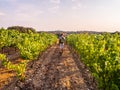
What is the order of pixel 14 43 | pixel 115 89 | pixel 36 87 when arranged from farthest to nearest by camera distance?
1. pixel 14 43
2. pixel 36 87
3. pixel 115 89

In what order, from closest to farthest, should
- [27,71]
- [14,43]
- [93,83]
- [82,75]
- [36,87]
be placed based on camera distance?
[36,87]
[93,83]
[82,75]
[27,71]
[14,43]

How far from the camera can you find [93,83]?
12.9 metres

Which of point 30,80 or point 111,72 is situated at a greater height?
point 111,72

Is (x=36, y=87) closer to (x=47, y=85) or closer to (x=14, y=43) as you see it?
(x=47, y=85)

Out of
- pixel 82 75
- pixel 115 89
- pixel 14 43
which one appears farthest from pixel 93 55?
pixel 14 43

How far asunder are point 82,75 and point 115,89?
6.18 meters

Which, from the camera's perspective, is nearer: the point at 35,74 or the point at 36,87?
the point at 36,87

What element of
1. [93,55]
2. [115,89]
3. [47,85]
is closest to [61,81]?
[47,85]

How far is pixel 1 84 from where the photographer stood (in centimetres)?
1262

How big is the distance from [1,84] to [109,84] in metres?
5.43

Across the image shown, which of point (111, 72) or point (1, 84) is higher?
point (111, 72)

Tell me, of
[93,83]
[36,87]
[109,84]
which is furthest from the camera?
[93,83]

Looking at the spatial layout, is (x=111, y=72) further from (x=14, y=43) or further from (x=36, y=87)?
(x=14, y=43)

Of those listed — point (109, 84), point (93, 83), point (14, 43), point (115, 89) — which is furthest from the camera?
point (14, 43)
